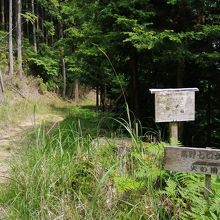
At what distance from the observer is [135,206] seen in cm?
290

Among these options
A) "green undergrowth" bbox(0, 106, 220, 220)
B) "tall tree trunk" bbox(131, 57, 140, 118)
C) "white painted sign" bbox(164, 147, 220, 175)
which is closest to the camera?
"white painted sign" bbox(164, 147, 220, 175)

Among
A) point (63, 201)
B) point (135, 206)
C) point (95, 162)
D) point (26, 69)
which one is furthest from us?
point (26, 69)

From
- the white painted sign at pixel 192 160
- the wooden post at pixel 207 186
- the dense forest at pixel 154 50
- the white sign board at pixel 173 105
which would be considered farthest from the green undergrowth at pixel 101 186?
the dense forest at pixel 154 50

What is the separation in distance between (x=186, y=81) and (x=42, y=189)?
4934 mm

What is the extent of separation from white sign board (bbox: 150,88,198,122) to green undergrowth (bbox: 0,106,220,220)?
2.10 ft

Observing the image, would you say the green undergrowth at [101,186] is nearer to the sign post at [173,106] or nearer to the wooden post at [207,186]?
the wooden post at [207,186]

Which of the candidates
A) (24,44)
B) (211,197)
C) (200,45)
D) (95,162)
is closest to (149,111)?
(200,45)

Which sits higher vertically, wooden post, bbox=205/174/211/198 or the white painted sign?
the white painted sign

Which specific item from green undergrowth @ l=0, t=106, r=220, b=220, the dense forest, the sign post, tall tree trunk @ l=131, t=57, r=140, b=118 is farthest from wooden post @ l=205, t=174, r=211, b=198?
tall tree trunk @ l=131, t=57, r=140, b=118

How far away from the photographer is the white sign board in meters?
4.27

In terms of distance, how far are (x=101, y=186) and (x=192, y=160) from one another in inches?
31.0

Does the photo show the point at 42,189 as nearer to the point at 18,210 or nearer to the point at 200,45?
the point at 18,210

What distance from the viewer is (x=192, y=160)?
2936mm

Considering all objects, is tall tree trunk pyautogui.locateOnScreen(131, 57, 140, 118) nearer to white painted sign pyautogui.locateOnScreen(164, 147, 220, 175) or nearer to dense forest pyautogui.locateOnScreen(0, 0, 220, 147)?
dense forest pyautogui.locateOnScreen(0, 0, 220, 147)
